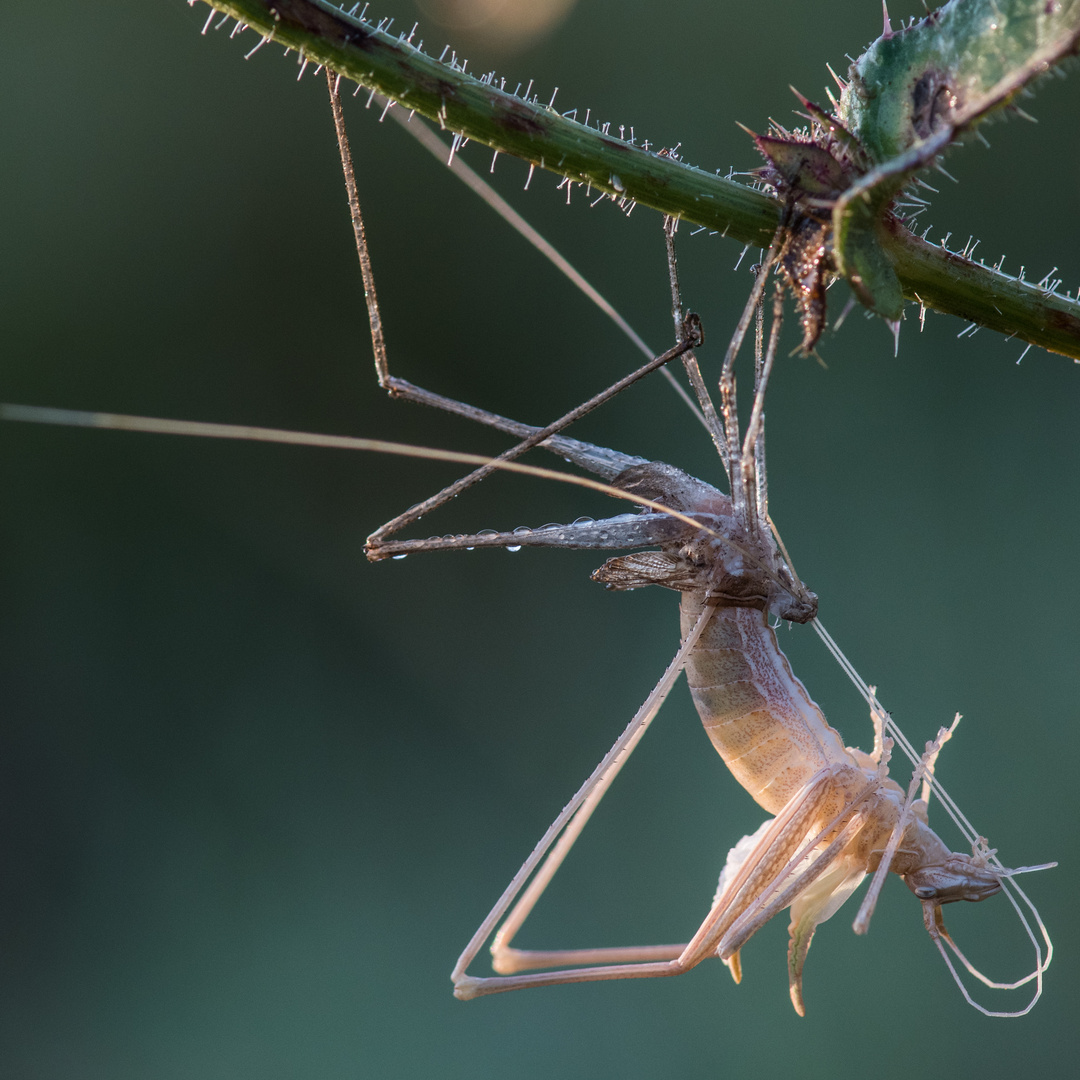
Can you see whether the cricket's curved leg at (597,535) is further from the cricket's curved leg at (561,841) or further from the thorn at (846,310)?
the thorn at (846,310)

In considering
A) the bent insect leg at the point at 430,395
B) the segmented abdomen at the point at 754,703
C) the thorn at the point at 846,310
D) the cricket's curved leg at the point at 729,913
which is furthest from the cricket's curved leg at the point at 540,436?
the cricket's curved leg at the point at 729,913

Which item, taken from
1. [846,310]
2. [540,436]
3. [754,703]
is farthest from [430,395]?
[846,310]

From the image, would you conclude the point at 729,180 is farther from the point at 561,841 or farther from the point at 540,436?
the point at 561,841

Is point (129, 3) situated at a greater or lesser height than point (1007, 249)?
greater

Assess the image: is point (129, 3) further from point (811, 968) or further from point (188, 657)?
point (811, 968)

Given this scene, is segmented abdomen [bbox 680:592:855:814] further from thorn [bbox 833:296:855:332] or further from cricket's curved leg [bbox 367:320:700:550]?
thorn [bbox 833:296:855:332]

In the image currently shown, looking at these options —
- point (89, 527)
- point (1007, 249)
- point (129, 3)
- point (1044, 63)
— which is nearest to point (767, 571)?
point (1044, 63)

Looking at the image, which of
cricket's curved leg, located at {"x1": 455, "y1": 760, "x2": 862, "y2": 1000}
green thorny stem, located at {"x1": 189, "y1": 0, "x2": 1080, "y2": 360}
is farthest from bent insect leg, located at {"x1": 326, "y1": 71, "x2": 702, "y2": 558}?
cricket's curved leg, located at {"x1": 455, "y1": 760, "x2": 862, "y2": 1000}
